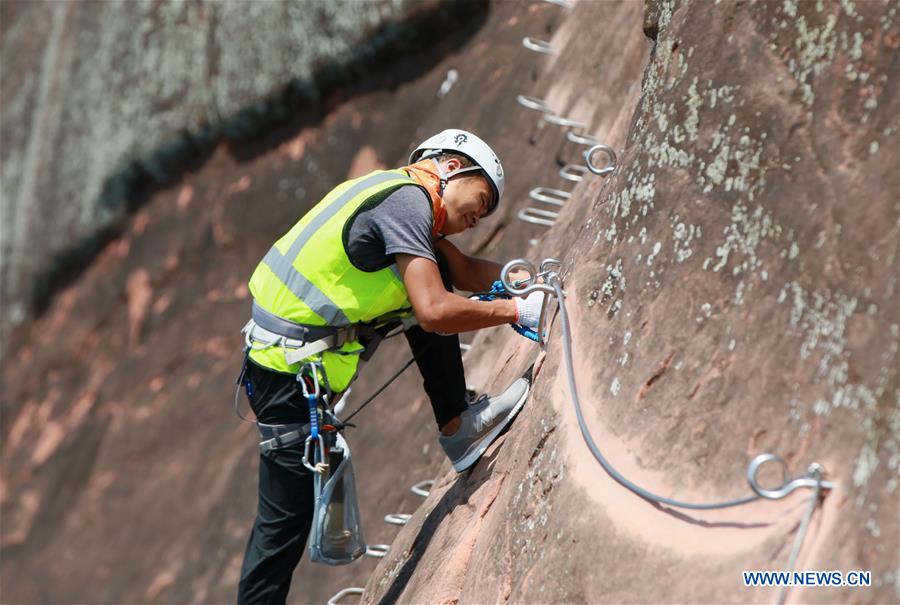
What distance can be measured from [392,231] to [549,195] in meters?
2.88

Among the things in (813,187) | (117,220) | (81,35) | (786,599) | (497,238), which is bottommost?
(117,220)

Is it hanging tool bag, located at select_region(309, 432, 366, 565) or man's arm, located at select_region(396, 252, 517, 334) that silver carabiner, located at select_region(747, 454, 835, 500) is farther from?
hanging tool bag, located at select_region(309, 432, 366, 565)

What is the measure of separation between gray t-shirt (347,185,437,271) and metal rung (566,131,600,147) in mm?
2199

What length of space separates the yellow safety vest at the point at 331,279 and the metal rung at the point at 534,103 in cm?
299

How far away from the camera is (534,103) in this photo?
7.55 meters

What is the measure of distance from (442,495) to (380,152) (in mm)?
5483

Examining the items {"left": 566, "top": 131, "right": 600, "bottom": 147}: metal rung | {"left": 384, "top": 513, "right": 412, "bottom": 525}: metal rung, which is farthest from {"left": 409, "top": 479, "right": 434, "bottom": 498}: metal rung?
{"left": 566, "top": 131, "right": 600, "bottom": 147}: metal rung

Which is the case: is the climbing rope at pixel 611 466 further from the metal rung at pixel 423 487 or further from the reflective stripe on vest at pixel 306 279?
the metal rung at pixel 423 487

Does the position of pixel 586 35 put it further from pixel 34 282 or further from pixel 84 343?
pixel 34 282

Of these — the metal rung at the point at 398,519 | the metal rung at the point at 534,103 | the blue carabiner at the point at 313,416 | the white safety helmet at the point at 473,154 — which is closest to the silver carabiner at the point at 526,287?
the white safety helmet at the point at 473,154

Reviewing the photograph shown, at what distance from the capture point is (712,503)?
10.8 ft

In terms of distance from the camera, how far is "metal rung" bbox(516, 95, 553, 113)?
735 cm

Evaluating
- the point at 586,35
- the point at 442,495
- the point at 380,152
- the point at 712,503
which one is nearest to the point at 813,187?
the point at 712,503

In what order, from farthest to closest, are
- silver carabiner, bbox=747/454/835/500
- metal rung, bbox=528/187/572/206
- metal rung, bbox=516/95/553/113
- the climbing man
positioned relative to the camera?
metal rung, bbox=516/95/553/113, metal rung, bbox=528/187/572/206, the climbing man, silver carabiner, bbox=747/454/835/500
